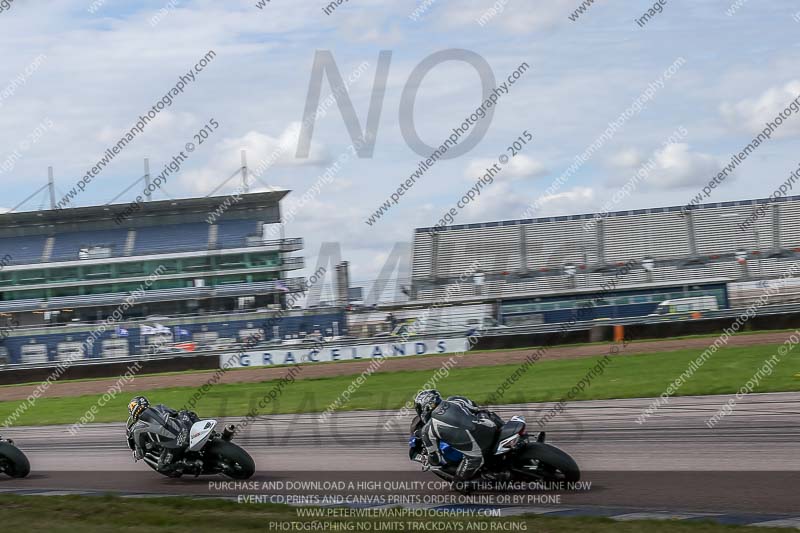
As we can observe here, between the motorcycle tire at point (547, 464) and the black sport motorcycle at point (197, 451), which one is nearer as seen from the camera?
the motorcycle tire at point (547, 464)

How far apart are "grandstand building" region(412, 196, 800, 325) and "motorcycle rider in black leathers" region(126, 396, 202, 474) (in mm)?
25724

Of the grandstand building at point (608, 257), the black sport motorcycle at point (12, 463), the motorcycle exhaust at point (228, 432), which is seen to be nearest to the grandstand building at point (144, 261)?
the grandstand building at point (608, 257)

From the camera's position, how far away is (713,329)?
90.9 feet

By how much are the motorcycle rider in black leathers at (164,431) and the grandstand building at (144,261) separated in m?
40.2

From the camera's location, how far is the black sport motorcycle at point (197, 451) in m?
10.8

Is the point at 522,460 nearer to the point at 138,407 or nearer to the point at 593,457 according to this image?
the point at 593,457

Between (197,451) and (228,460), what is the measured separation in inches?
17.9

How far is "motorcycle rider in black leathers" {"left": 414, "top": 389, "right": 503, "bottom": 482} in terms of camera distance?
29.3 ft

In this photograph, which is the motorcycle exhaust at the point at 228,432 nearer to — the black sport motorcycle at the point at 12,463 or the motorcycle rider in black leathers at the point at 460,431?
the motorcycle rider in black leathers at the point at 460,431

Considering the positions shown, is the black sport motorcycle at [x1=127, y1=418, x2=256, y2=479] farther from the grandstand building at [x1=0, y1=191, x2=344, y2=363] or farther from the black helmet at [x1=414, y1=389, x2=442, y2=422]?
the grandstand building at [x1=0, y1=191, x2=344, y2=363]

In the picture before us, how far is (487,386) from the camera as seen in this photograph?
2028 centimetres

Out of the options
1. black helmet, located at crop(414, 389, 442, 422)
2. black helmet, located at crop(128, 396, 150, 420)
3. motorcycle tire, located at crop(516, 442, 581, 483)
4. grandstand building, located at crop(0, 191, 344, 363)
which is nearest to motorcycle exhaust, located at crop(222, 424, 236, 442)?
black helmet, located at crop(128, 396, 150, 420)

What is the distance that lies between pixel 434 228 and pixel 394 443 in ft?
135

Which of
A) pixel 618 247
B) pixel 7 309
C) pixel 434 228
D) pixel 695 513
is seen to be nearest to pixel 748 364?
pixel 695 513
